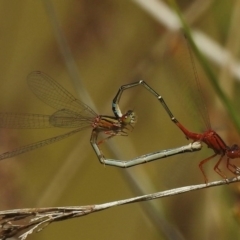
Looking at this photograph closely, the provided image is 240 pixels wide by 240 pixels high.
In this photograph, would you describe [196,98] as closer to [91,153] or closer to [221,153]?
[221,153]

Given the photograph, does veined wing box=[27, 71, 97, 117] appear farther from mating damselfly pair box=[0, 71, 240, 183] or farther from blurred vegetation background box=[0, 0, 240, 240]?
blurred vegetation background box=[0, 0, 240, 240]

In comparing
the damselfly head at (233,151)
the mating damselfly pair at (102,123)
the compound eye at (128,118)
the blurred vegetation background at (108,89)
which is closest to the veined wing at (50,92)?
the mating damselfly pair at (102,123)

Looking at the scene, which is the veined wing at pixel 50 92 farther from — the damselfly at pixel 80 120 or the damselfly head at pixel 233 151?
the damselfly head at pixel 233 151

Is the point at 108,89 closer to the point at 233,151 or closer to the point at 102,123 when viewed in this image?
the point at 102,123

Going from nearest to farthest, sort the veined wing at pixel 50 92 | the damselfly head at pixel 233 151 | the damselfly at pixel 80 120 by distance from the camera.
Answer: the damselfly head at pixel 233 151
the damselfly at pixel 80 120
the veined wing at pixel 50 92

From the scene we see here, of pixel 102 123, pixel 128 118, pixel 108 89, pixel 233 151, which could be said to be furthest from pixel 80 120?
pixel 108 89

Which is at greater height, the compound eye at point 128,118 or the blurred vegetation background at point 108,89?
the blurred vegetation background at point 108,89

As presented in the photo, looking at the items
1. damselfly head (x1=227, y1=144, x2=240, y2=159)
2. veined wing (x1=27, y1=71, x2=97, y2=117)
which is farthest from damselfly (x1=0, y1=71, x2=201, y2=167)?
damselfly head (x1=227, y1=144, x2=240, y2=159)

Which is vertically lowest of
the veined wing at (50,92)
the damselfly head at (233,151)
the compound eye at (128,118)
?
the damselfly head at (233,151)
